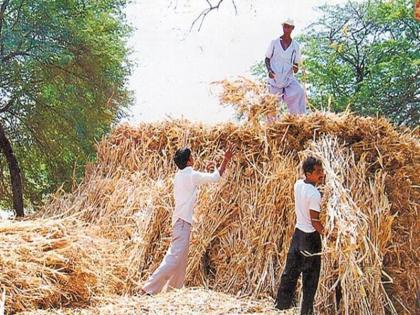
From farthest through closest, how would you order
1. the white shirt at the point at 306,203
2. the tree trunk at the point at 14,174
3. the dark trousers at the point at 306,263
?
the tree trunk at the point at 14,174 → the dark trousers at the point at 306,263 → the white shirt at the point at 306,203

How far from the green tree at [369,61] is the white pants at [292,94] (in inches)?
355

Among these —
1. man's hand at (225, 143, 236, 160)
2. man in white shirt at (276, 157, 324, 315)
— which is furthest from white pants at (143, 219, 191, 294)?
man in white shirt at (276, 157, 324, 315)

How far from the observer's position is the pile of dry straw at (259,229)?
5926 millimetres

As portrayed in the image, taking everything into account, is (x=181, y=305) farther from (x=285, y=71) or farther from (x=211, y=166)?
(x=285, y=71)

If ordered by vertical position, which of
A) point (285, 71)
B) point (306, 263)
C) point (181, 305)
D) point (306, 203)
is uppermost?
point (285, 71)

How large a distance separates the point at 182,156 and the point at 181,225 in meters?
0.73

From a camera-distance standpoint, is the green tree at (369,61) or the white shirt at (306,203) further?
the green tree at (369,61)

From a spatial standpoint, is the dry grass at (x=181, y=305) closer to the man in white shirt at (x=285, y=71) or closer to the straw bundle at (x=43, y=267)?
the straw bundle at (x=43, y=267)

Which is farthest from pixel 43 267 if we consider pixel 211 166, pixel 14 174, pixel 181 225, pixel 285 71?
pixel 14 174

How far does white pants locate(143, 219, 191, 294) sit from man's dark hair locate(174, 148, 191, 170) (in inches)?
23.3

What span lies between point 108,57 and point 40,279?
10767 mm

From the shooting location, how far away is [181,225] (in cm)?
674

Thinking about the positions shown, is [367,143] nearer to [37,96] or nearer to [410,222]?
[410,222]

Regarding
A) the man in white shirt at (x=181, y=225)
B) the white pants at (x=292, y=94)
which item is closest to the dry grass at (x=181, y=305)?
the man in white shirt at (x=181, y=225)
